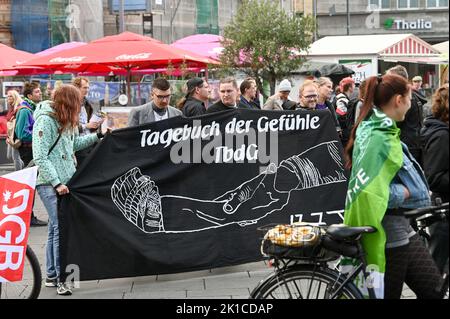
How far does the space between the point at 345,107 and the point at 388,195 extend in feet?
24.9

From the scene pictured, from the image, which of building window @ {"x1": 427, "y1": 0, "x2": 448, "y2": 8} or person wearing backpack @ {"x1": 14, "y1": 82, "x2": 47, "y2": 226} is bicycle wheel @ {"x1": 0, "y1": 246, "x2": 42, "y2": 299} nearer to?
person wearing backpack @ {"x1": 14, "y1": 82, "x2": 47, "y2": 226}

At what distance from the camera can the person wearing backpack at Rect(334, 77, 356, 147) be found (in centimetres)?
1059

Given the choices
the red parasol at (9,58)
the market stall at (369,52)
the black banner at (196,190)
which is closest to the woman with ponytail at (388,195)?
the black banner at (196,190)

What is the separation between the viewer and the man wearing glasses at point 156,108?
8.56m

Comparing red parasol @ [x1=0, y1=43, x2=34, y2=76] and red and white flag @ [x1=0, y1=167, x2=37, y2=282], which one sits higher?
red parasol @ [x1=0, y1=43, x2=34, y2=76]

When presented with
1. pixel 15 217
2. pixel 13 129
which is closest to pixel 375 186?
pixel 15 217

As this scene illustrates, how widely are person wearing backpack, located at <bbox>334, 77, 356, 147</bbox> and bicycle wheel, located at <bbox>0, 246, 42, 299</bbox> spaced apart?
190 inches

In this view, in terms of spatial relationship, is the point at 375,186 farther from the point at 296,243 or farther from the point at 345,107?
the point at 345,107

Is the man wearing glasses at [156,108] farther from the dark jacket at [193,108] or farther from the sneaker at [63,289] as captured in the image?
the sneaker at [63,289]

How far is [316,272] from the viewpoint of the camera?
456 cm

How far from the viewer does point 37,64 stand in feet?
60.1

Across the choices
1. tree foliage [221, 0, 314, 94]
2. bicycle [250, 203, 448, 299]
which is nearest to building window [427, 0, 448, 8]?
tree foliage [221, 0, 314, 94]
